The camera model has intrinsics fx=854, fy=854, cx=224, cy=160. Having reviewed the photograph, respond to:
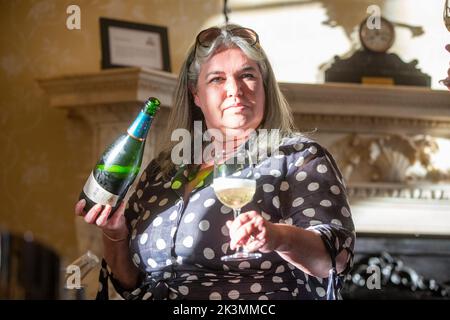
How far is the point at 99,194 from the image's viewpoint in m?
1.11

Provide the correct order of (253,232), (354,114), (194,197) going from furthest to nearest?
(354,114) < (194,197) < (253,232)

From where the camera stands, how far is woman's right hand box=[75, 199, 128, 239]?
3.61ft

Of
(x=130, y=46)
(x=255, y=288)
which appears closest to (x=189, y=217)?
(x=255, y=288)

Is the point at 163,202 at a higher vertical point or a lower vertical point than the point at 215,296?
higher

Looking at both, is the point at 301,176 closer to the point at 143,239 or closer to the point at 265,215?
the point at 265,215

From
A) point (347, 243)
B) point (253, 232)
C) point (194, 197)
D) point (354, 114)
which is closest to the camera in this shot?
point (253, 232)

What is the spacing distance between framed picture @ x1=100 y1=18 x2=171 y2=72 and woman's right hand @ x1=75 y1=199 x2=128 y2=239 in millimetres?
1234

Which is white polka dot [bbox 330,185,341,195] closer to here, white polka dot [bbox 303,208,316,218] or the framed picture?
white polka dot [bbox 303,208,316,218]

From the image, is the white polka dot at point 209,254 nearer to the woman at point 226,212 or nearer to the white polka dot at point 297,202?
the woman at point 226,212

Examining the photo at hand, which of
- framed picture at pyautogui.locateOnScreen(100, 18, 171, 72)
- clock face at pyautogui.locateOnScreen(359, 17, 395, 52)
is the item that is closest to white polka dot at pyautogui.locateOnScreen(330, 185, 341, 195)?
framed picture at pyautogui.locateOnScreen(100, 18, 171, 72)

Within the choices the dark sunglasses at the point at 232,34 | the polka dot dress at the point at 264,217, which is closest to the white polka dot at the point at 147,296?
the polka dot dress at the point at 264,217

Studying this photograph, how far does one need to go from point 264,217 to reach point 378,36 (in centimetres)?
164
